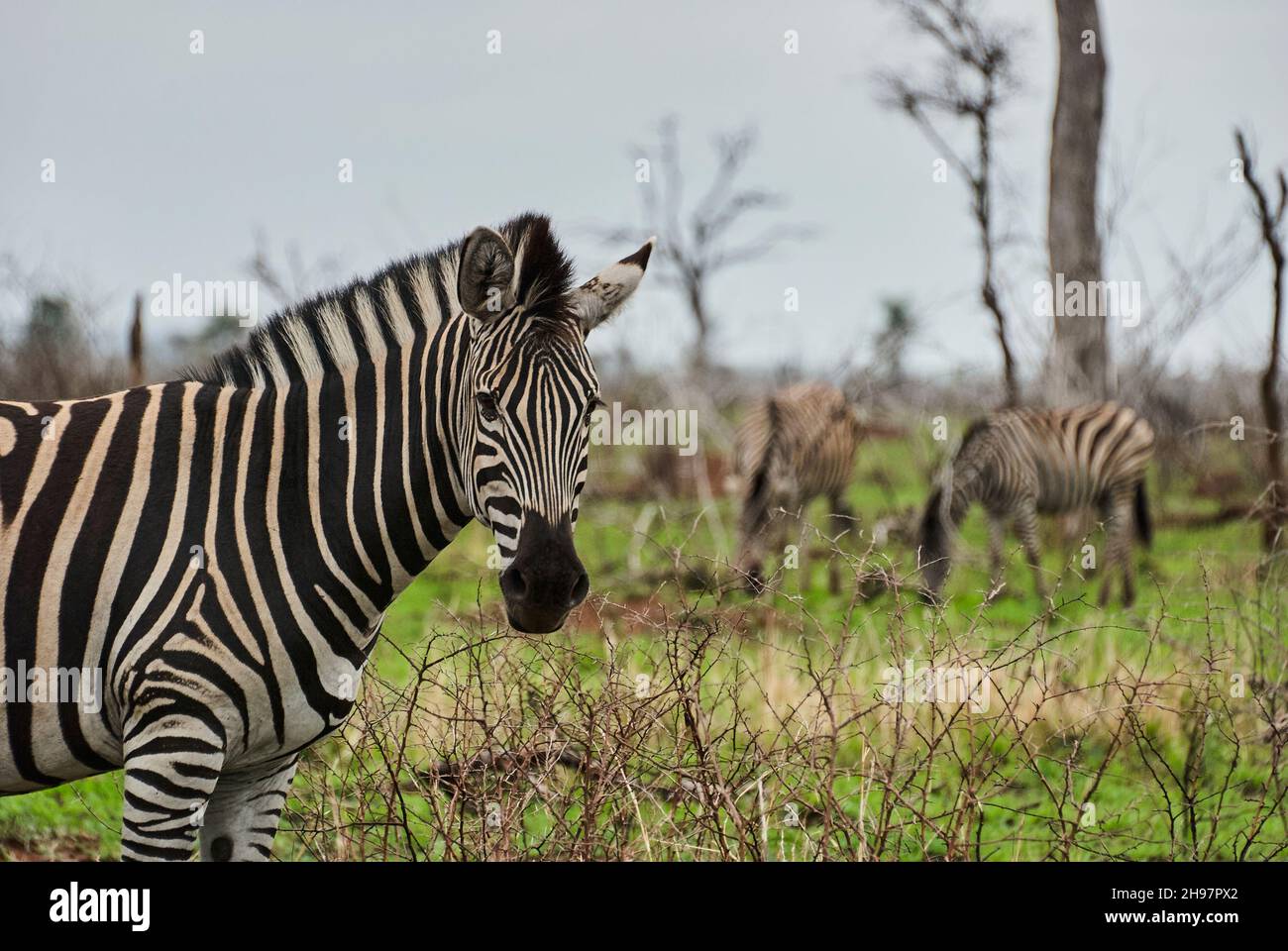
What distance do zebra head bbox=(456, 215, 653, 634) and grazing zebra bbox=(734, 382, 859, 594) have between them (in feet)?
29.1

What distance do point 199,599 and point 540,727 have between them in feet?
3.45

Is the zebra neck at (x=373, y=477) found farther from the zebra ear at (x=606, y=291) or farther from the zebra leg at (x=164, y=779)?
the zebra leg at (x=164, y=779)

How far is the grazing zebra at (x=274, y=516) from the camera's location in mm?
3100

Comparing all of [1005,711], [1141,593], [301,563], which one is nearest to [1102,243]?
[1141,593]

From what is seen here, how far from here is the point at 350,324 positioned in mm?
3574

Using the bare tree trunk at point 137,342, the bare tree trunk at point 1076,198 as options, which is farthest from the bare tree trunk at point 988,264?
the bare tree trunk at point 137,342

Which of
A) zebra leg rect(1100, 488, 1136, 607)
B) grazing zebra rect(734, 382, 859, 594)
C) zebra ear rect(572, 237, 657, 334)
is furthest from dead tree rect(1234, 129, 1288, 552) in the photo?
zebra ear rect(572, 237, 657, 334)

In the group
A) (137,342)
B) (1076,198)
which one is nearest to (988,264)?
(1076,198)

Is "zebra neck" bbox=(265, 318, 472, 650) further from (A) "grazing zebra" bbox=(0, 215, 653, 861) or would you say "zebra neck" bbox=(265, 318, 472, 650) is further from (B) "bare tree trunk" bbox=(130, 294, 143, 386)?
(B) "bare tree trunk" bbox=(130, 294, 143, 386)

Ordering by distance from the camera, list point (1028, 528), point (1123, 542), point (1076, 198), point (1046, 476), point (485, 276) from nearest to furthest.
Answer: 1. point (485, 276)
2. point (1028, 528)
3. point (1123, 542)
4. point (1046, 476)
5. point (1076, 198)

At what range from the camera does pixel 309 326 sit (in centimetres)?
360

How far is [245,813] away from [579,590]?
1307 millimetres

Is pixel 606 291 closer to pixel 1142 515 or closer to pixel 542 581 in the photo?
pixel 542 581

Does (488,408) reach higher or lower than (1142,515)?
higher
